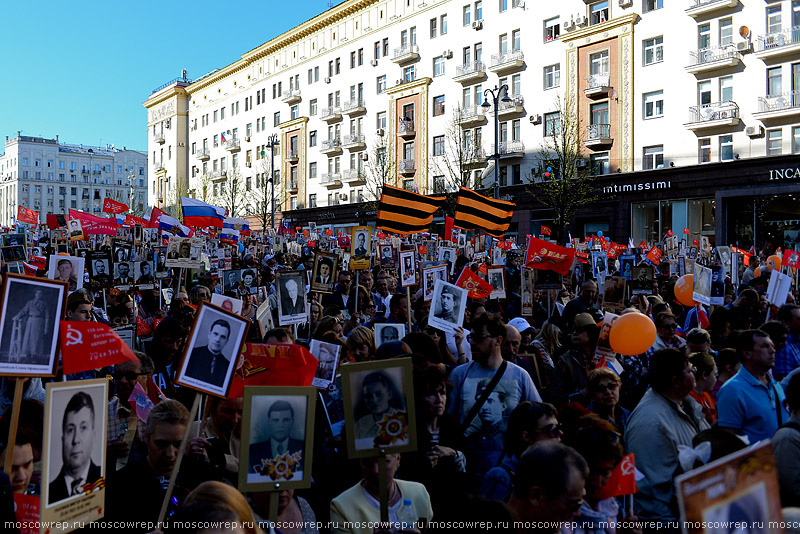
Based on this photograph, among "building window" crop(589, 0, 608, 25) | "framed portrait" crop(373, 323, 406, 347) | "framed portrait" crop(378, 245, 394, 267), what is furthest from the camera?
"building window" crop(589, 0, 608, 25)

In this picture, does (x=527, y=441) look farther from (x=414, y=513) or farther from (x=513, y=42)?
(x=513, y=42)

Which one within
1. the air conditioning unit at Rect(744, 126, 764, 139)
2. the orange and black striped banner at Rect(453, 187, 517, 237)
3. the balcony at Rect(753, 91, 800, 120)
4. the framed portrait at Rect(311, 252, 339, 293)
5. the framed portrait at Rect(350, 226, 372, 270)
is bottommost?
the framed portrait at Rect(311, 252, 339, 293)

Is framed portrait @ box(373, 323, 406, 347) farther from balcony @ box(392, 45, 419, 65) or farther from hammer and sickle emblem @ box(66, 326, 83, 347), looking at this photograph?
balcony @ box(392, 45, 419, 65)

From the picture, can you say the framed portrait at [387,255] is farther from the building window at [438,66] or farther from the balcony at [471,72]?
the building window at [438,66]

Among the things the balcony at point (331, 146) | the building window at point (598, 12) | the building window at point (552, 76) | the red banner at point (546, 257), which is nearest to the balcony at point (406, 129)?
the balcony at point (331, 146)

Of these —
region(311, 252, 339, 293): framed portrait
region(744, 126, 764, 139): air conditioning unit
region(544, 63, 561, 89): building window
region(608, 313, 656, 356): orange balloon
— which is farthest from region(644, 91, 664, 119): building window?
region(608, 313, 656, 356): orange balloon

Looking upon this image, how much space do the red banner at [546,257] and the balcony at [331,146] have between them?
4574 centimetres

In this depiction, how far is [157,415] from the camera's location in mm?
3859

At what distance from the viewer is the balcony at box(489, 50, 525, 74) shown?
137ft

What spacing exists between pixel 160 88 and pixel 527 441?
8943cm

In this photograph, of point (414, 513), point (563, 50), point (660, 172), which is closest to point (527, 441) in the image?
point (414, 513)

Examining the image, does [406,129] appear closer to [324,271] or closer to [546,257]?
[546,257]

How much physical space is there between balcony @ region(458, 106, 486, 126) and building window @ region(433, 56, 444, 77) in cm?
404

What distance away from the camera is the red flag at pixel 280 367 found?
189 inches
